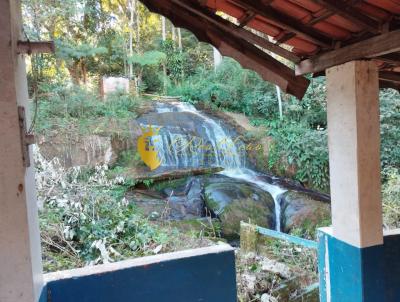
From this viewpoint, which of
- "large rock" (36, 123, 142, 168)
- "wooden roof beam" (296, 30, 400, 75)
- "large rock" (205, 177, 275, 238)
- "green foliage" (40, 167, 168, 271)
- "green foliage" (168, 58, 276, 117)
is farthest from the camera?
"green foliage" (168, 58, 276, 117)

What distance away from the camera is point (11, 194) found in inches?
52.6

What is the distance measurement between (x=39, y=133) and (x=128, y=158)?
210 cm

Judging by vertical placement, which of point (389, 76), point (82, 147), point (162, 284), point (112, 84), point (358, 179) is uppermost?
point (112, 84)

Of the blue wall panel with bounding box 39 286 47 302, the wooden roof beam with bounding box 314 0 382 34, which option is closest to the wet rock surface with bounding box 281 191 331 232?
the wooden roof beam with bounding box 314 0 382 34

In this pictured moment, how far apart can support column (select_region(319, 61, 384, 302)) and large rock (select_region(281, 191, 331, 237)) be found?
4.18 m

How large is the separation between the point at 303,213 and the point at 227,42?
18.0 ft

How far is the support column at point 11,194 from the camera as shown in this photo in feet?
4.36

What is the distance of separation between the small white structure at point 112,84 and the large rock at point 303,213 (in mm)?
6237

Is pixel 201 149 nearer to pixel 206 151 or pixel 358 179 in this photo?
pixel 206 151

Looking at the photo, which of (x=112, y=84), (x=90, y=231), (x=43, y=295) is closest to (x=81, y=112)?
(x=112, y=84)

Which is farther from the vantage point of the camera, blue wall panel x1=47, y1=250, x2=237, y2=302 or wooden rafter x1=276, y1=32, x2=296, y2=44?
wooden rafter x1=276, y1=32, x2=296, y2=44

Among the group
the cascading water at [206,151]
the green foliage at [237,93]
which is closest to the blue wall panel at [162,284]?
the cascading water at [206,151]

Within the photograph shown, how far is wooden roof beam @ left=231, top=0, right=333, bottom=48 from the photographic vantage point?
81.9 inches

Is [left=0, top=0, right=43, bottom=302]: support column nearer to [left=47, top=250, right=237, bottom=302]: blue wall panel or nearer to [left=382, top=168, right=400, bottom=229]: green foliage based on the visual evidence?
[left=47, top=250, right=237, bottom=302]: blue wall panel
